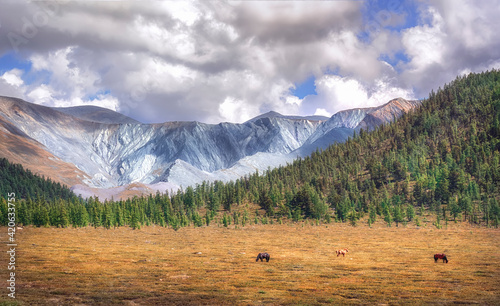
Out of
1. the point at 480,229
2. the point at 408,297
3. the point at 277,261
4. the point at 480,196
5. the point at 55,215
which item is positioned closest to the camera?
the point at 408,297

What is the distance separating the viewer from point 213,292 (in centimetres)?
3453

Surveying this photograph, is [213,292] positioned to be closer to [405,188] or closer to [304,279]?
[304,279]

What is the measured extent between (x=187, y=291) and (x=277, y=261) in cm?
2488

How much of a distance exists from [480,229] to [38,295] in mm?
138916

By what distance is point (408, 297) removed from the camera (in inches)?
1303

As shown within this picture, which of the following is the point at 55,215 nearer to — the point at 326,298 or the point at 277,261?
the point at 277,261

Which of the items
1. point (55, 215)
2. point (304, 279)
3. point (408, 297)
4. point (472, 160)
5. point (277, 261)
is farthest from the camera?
point (472, 160)

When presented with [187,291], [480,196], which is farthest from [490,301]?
[480,196]

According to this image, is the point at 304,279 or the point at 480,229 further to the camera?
the point at 480,229

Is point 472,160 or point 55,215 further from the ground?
point 472,160

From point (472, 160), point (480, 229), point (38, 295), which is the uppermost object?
point (472, 160)

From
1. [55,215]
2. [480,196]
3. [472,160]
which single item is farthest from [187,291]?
[472,160]

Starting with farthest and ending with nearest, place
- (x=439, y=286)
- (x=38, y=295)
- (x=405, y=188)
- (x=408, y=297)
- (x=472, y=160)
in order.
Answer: (x=472, y=160) < (x=405, y=188) < (x=439, y=286) < (x=408, y=297) < (x=38, y=295)

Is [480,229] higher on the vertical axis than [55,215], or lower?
lower
